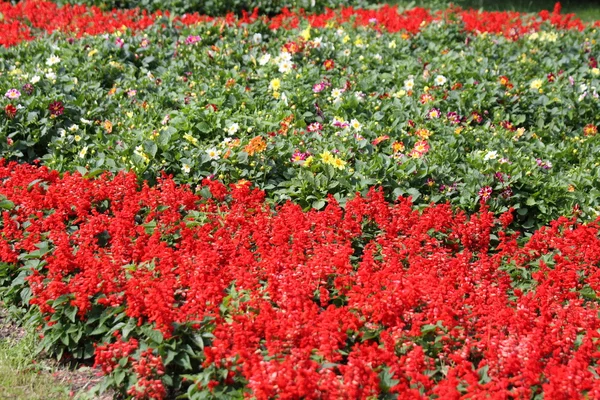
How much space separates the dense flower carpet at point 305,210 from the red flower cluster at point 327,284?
1 cm

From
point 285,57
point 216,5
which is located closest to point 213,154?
point 285,57

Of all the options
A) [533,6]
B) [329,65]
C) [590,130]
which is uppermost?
[329,65]

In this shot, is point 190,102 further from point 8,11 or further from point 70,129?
point 8,11

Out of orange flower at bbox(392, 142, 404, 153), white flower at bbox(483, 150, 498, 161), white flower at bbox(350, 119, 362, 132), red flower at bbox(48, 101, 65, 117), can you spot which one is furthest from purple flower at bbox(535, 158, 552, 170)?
red flower at bbox(48, 101, 65, 117)

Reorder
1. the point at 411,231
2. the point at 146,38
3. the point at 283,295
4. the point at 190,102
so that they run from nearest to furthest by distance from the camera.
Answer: the point at 283,295
the point at 411,231
the point at 190,102
the point at 146,38

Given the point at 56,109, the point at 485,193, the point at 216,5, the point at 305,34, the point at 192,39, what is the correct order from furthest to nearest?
the point at 216,5
the point at 192,39
the point at 305,34
the point at 56,109
the point at 485,193

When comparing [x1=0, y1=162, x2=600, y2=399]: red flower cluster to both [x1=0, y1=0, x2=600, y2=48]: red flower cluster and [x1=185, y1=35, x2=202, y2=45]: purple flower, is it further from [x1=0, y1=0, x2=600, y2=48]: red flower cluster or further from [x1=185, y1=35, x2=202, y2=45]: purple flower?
[x1=0, y1=0, x2=600, y2=48]: red flower cluster

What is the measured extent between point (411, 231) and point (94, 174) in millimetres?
2270

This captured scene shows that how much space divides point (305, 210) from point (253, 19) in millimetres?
4208

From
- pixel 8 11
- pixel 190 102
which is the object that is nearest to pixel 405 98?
pixel 190 102

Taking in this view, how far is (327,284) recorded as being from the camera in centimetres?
414

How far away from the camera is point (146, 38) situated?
25.6 feet

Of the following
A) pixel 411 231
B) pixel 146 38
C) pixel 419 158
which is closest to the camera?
pixel 411 231

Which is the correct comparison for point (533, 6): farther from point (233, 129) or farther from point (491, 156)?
point (233, 129)
